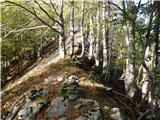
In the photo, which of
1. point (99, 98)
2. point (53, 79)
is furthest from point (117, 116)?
point (53, 79)

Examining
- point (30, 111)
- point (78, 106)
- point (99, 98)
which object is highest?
point (99, 98)

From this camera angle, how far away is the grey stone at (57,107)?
489 inches

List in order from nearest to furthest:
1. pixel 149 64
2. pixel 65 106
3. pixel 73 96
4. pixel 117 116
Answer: pixel 117 116, pixel 65 106, pixel 73 96, pixel 149 64

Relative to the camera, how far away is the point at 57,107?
1270 cm

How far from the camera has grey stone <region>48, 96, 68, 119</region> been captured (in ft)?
40.8

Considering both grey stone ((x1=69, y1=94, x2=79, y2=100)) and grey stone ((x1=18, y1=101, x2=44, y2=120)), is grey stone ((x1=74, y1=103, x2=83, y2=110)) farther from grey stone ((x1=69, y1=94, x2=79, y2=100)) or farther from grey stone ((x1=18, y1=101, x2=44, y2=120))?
grey stone ((x1=18, y1=101, x2=44, y2=120))

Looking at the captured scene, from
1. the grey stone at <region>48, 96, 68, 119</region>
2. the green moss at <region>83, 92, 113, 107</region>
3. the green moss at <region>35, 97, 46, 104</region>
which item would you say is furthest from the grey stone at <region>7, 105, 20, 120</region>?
the green moss at <region>83, 92, 113, 107</region>

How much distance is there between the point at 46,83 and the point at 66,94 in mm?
3009

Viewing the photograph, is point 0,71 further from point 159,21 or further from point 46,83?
point 159,21

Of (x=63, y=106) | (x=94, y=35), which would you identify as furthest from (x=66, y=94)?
(x=94, y=35)

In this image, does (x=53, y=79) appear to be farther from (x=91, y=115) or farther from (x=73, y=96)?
(x=91, y=115)


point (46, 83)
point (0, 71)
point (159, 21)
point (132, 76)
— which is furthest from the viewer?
point (0, 71)

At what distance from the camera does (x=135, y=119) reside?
12.7 m

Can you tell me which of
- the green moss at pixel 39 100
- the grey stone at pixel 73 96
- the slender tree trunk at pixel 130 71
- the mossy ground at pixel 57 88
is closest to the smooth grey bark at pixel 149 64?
the slender tree trunk at pixel 130 71
